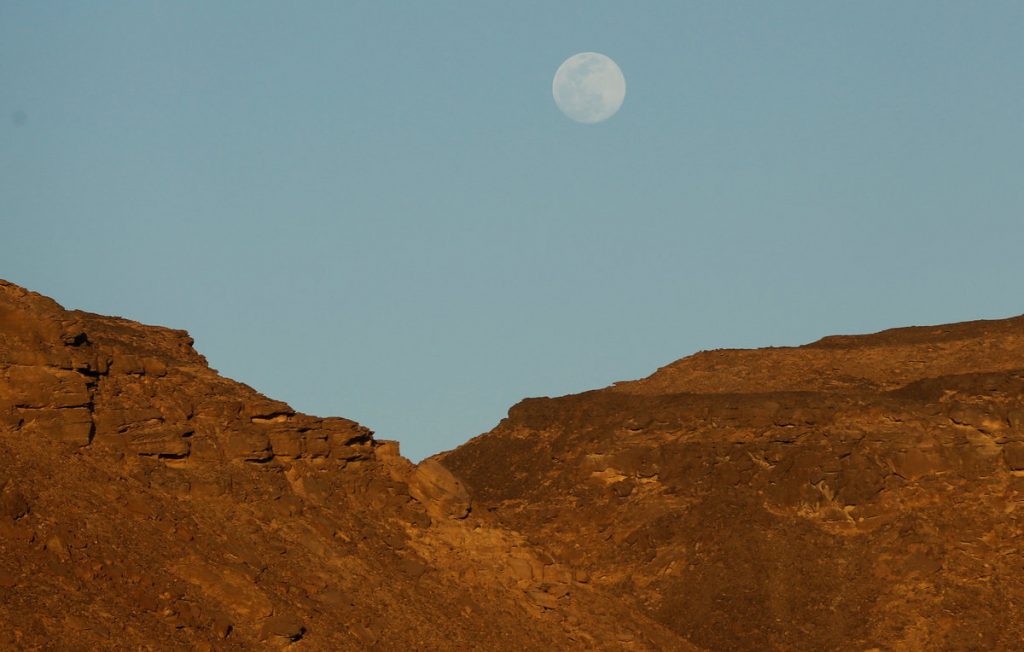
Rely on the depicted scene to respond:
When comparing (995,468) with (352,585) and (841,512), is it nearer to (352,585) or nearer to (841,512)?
(841,512)

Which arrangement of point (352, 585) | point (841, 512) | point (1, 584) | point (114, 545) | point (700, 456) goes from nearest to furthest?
1. point (1, 584)
2. point (114, 545)
3. point (352, 585)
4. point (841, 512)
5. point (700, 456)

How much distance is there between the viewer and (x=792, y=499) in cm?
3728

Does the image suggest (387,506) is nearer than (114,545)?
No

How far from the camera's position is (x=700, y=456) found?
1547 inches

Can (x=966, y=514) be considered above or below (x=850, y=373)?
below

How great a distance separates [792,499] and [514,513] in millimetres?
7051

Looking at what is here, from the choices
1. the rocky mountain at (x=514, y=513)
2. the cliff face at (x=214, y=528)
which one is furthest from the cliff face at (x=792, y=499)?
the cliff face at (x=214, y=528)

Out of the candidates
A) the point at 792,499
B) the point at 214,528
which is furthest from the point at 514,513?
the point at 214,528

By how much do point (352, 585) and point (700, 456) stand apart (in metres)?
12.4

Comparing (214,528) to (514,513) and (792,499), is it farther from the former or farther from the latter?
(792,499)

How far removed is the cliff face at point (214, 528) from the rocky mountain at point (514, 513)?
0.06 metres

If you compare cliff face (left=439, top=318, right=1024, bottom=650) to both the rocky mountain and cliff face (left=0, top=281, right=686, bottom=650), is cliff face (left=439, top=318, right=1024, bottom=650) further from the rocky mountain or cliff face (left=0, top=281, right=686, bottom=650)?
cliff face (left=0, top=281, right=686, bottom=650)

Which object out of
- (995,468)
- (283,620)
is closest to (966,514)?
(995,468)

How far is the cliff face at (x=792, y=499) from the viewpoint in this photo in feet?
111
